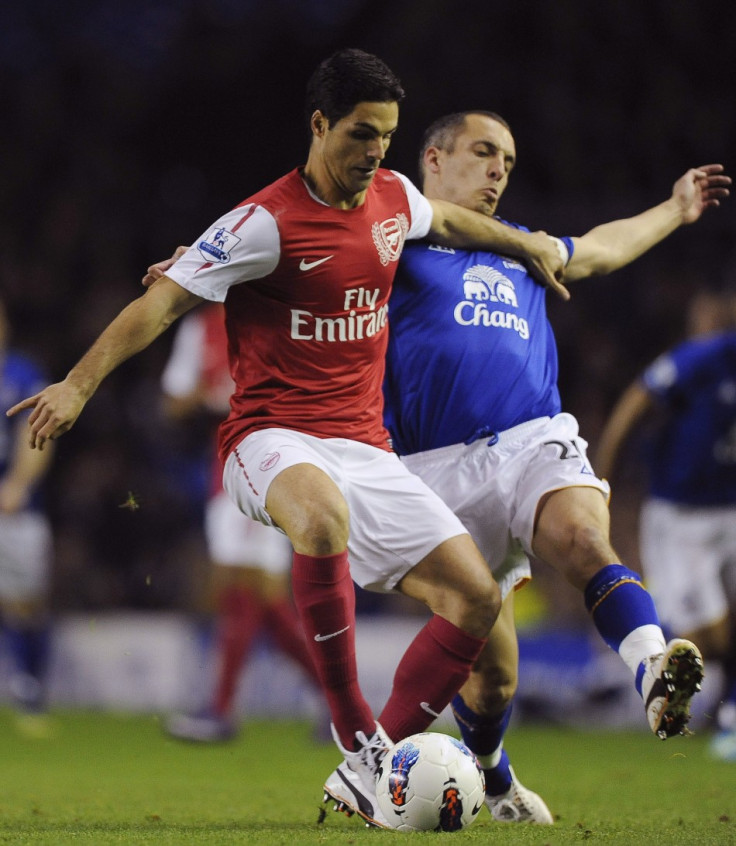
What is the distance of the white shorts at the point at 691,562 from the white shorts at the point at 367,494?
3.65m

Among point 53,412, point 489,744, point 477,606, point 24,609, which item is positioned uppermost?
point 53,412

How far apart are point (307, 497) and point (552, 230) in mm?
9077

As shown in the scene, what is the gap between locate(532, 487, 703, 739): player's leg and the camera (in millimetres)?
3834

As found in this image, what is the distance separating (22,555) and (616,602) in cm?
622

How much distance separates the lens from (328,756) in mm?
7383

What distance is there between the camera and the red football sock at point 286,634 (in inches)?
307

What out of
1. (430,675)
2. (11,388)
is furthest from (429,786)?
(11,388)

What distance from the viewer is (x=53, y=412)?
395 cm

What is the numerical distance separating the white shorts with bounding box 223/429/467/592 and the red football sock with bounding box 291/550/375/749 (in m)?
0.22

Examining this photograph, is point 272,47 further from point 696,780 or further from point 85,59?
point 696,780

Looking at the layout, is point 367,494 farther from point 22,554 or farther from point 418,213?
point 22,554

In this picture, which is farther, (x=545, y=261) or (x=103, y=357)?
(x=545, y=261)

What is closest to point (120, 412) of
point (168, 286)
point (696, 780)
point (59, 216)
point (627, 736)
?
point (59, 216)

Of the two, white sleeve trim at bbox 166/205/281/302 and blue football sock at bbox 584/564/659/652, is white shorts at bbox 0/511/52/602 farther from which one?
blue football sock at bbox 584/564/659/652
